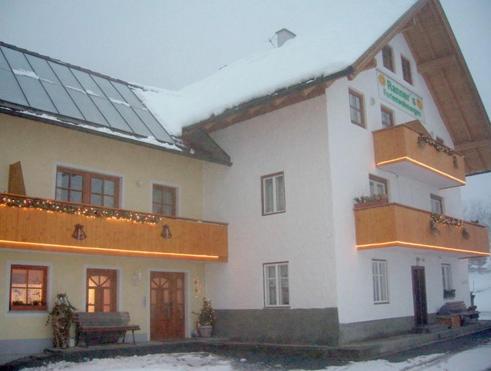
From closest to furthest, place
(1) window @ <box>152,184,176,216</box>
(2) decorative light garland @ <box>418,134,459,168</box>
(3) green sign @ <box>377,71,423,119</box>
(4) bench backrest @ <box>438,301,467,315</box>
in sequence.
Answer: (1) window @ <box>152,184,176,216</box>, (2) decorative light garland @ <box>418,134,459,168</box>, (3) green sign @ <box>377,71,423,119</box>, (4) bench backrest @ <box>438,301,467,315</box>

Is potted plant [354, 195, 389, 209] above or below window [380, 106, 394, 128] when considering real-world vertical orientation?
below

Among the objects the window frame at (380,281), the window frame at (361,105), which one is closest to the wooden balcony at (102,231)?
the window frame at (380,281)

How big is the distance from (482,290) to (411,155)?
34948mm

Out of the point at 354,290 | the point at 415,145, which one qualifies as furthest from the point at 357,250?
the point at 415,145

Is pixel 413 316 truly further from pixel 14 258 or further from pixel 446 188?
pixel 14 258

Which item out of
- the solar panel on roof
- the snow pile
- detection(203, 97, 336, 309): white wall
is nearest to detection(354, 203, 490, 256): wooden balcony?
detection(203, 97, 336, 309): white wall

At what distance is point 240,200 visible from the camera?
19.7m

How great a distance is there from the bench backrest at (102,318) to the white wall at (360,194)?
6.46 m

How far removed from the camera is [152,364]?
13.9m

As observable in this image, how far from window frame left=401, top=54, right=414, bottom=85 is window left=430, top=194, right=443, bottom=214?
492 centimetres

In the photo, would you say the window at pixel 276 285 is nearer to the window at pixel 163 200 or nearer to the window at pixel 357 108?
the window at pixel 163 200

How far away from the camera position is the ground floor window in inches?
909

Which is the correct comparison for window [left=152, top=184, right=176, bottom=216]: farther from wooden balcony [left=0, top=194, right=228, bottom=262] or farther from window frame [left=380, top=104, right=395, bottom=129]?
window frame [left=380, top=104, right=395, bottom=129]

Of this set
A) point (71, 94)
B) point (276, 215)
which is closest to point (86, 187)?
point (71, 94)
